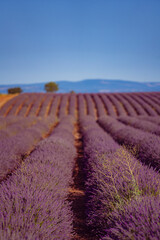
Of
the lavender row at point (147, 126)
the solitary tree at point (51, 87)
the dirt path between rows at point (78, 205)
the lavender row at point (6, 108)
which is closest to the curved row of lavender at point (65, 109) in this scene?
the lavender row at point (6, 108)

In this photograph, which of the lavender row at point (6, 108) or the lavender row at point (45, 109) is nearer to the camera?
the lavender row at point (45, 109)

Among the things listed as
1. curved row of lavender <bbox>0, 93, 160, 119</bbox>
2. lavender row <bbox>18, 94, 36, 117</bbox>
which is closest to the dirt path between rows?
curved row of lavender <bbox>0, 93, 160, 119</bbox>

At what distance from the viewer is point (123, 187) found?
2080mm

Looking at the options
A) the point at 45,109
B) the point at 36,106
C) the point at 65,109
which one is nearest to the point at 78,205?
the point at 65,109

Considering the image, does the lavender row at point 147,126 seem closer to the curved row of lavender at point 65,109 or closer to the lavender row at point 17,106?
the curved row of lavender at point 65,109

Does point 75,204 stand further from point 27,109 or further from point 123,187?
point 27,109

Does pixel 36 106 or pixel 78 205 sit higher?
pixel 36 106

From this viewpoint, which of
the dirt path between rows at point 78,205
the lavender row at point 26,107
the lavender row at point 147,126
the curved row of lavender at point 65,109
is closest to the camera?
the dirt path between rows at point 78,205

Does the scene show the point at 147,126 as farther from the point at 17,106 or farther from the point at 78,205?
the point at 17,106

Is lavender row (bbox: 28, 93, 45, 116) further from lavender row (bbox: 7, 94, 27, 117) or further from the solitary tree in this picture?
the solitary tree

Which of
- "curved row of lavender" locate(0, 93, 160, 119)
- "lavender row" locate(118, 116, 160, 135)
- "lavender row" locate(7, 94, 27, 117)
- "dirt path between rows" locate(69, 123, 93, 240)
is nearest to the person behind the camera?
"dirt path between rows" locate(69, 123, 93, 240)

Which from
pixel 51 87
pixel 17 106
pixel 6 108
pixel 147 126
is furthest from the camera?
pixel 51 87

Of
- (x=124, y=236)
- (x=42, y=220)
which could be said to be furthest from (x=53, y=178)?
(x=124, y=236)

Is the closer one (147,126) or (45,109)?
(147,126)
